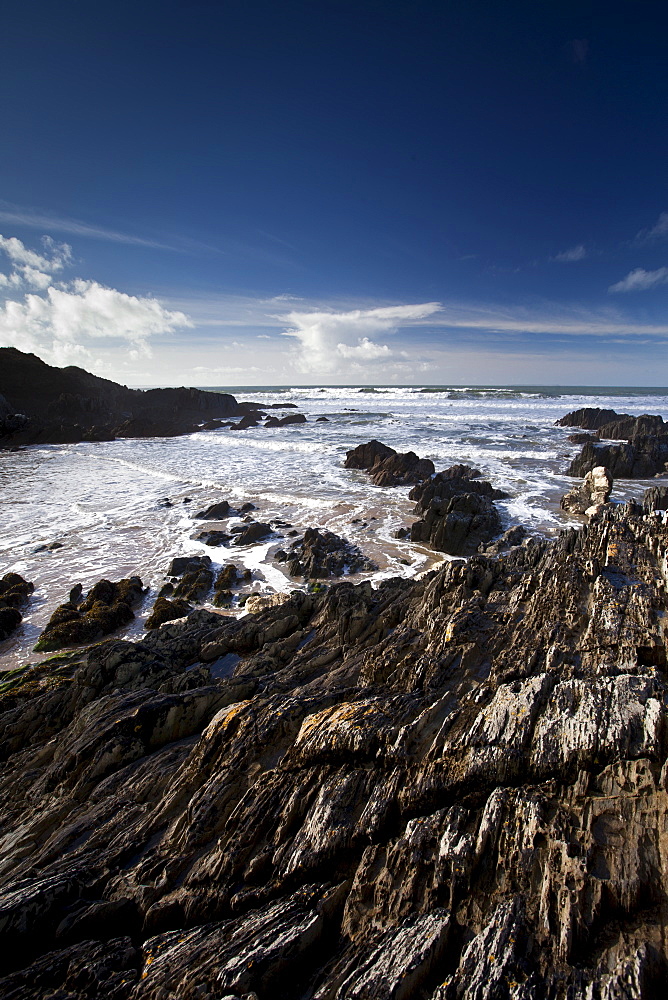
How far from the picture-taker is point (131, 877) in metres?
4.91

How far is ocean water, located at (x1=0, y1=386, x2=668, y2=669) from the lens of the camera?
20.0 metres

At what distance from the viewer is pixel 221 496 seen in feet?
106

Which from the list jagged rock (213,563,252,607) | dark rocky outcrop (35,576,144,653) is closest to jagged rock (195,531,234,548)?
jagged rock (213,563,252,607)

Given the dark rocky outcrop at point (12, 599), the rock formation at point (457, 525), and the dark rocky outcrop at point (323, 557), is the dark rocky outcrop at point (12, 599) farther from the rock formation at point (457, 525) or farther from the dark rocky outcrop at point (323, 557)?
the rock formation at point (457, 525)

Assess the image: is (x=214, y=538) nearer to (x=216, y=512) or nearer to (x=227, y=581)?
(x=216, y=512)

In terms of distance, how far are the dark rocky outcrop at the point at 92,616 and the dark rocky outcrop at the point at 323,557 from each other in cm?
693

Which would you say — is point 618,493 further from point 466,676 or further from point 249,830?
point 249,830

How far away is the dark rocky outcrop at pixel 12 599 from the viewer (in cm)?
1489

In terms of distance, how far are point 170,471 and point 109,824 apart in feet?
127

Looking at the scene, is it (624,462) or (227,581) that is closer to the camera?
(227,581)

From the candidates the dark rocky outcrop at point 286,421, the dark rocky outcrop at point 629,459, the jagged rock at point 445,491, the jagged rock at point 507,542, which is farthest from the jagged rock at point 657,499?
the dark rocky outcrop at point 286,421

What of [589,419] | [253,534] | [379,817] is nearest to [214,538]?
[253,534]

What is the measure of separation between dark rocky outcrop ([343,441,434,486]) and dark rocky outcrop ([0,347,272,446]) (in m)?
40.9

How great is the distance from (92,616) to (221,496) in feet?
59.2
